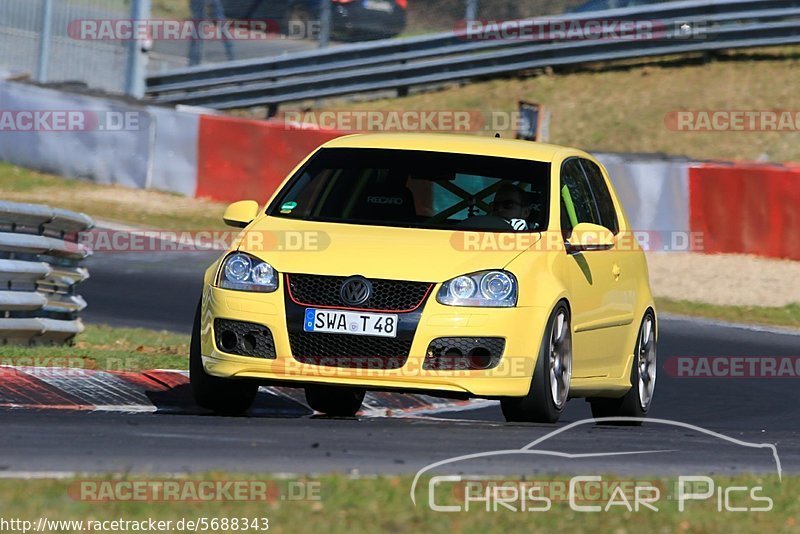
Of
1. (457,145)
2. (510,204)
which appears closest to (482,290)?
(510,204)

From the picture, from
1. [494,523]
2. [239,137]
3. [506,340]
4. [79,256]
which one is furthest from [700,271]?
[494,523]

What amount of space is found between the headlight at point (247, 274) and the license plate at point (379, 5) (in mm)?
17437

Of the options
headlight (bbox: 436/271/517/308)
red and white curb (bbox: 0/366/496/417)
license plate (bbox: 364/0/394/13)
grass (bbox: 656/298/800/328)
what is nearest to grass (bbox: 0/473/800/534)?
headlight (bbox: 436/271/517/308)

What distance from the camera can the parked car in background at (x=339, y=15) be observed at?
80.8 ft

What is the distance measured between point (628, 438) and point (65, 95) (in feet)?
53.0

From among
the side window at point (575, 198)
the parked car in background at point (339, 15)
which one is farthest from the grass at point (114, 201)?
the side window at point (575, 198)

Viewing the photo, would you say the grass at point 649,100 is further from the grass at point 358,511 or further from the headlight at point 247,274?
the grass at point 358,511

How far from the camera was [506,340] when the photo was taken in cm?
831

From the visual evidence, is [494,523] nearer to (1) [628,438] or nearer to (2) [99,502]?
(2) [99,502]

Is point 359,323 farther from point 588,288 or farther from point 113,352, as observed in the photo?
point 113,352

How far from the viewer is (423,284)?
8.27 metres

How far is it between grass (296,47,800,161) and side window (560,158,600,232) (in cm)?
1441

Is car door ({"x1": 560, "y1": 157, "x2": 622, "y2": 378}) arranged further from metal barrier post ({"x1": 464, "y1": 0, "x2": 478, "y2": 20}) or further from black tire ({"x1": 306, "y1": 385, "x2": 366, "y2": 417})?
metal barrier post ({"x1": 464, "y1": 0, "x2": 478, "y2": 20})

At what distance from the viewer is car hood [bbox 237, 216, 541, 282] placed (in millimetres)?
8336
